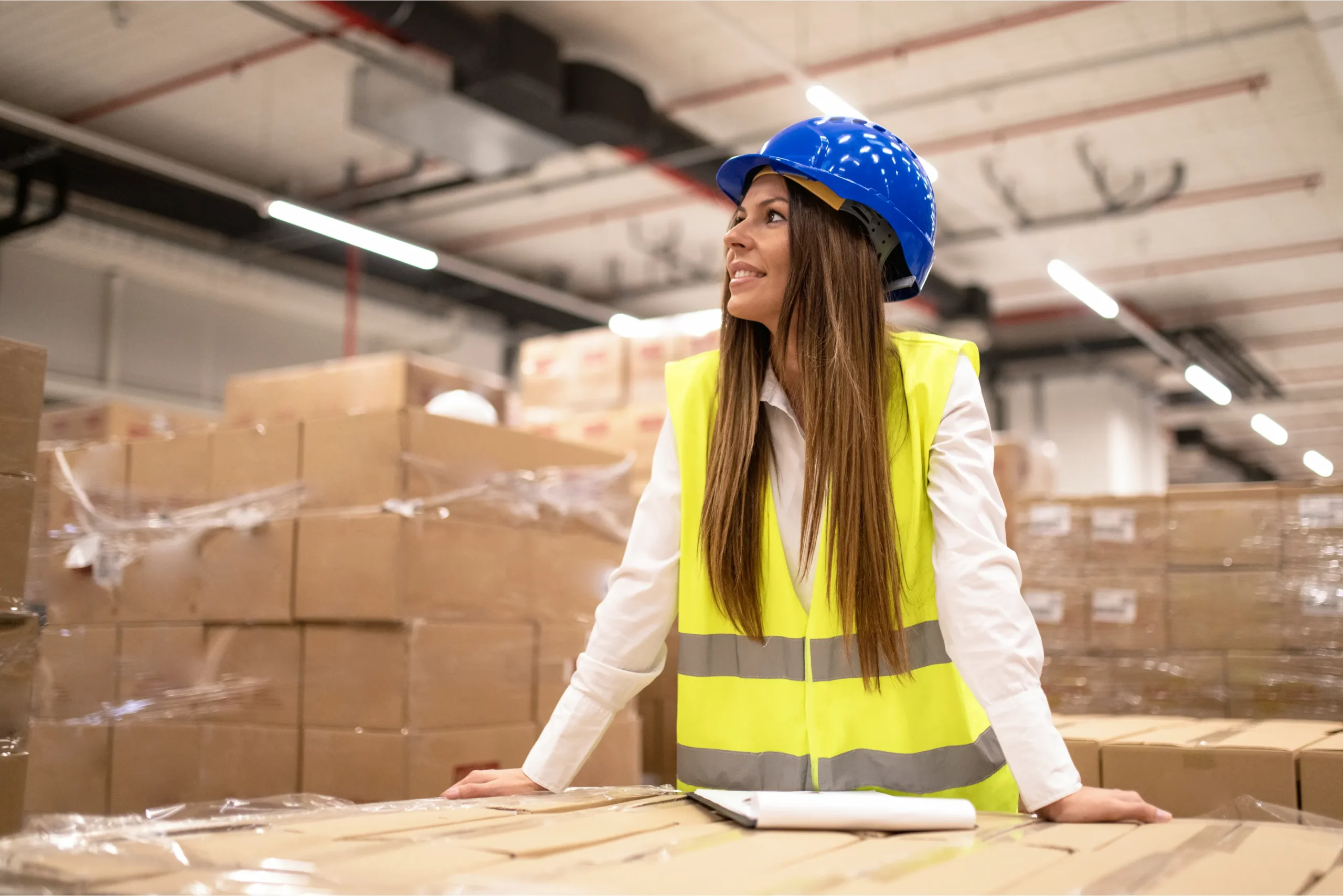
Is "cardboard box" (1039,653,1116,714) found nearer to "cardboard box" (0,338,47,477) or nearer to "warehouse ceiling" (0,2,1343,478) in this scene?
"warehouse ceiling" (0,2,1343,478)

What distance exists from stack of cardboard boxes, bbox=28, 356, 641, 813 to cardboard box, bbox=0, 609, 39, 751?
98 centimetres

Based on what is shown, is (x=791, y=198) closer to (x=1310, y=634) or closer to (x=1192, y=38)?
(x=1310, y=634)

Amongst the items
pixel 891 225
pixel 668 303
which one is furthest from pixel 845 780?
pixel 668 303

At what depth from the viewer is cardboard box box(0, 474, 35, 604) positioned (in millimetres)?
2121

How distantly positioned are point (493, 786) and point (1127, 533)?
2.42 meters

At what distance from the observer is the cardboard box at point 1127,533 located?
11.2 ft

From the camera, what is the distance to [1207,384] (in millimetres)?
13078

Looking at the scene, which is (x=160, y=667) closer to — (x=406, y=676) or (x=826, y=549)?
(x=406, y=676)

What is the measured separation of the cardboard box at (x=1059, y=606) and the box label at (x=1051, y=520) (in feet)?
0.39

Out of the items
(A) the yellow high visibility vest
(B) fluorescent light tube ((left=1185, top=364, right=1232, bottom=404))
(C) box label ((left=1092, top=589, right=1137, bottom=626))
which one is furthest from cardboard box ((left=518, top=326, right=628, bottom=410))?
(B) fluorescent light tube ((left=1185, top=364, right=1232, bottom=404))

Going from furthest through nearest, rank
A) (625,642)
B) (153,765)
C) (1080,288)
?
(1080,288), (153,765), (625,642)

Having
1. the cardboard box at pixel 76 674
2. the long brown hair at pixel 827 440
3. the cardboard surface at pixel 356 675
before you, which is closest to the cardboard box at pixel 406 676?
the cardboard surface at pixel 356 675

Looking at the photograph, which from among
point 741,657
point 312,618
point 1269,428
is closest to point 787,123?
point 312,618

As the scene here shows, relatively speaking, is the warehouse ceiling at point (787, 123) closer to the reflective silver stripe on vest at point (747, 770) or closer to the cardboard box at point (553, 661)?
the cardboard box at point (553, 661)
